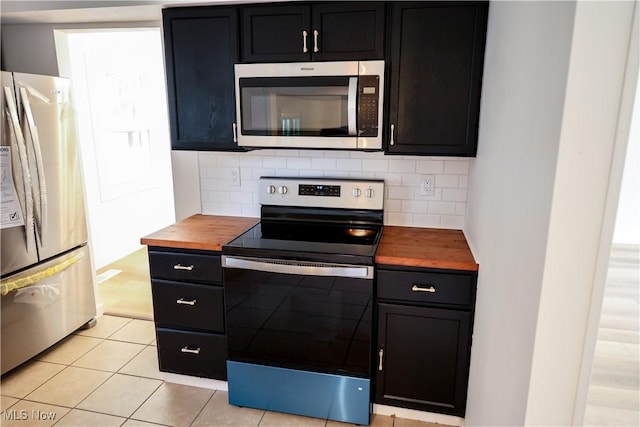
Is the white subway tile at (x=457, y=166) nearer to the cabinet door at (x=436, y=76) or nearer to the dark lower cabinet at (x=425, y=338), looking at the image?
the cabinet door at (x=436, y=76)

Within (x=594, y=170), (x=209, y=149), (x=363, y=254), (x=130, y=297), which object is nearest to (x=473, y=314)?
(x=363, y=254)

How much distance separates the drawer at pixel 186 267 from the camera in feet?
7.39

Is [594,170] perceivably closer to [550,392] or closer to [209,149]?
[550,392]

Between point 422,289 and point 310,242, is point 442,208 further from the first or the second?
point 310,242

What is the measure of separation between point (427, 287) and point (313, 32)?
54.3 inches

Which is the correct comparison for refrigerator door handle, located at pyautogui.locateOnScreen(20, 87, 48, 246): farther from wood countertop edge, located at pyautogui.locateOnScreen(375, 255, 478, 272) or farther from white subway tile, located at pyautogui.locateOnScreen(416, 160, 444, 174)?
white subway tile, located at pyautogui.locateOnScreen(416, 160, 444, 174)

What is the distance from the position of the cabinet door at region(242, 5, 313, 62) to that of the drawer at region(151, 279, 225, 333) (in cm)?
126

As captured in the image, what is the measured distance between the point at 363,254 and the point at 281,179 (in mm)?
838

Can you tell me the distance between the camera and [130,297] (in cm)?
366

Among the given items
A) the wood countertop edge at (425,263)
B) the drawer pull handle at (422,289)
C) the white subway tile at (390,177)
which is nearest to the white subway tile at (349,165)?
the white subway tile at (390,177)

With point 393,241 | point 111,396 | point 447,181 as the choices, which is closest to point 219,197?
point 393,241

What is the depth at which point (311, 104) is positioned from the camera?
2.18 metres

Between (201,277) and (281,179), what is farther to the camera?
(281,179)

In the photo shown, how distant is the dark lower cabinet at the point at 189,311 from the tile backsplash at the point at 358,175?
60cm
